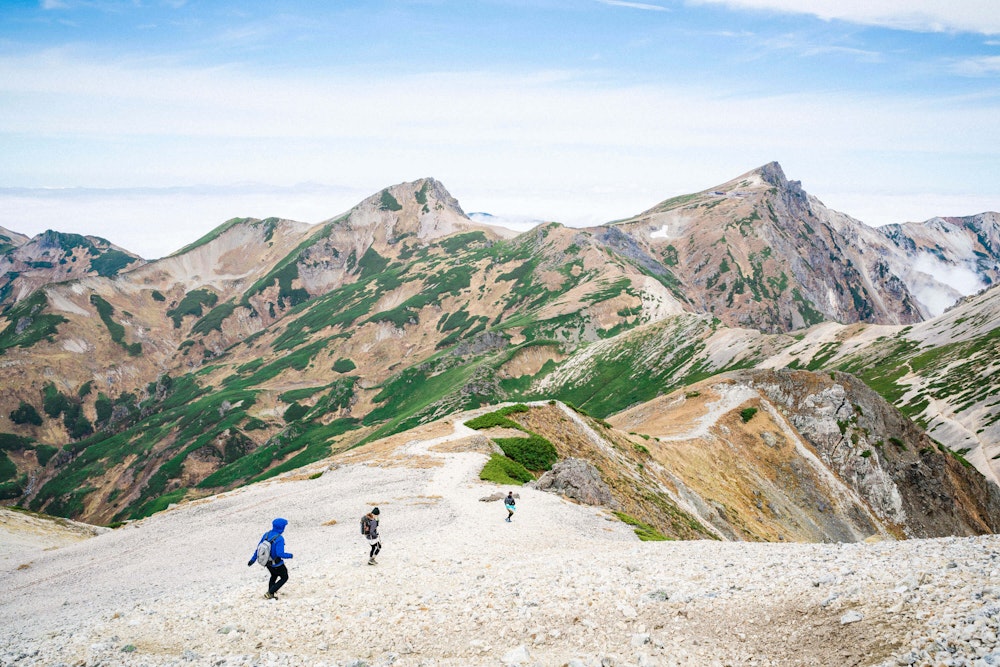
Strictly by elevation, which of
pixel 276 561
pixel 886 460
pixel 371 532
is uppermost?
pixel 276 561

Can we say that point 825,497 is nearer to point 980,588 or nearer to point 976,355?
point 980,588

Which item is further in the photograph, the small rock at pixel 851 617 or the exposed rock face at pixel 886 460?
the exposed rock face at pixel 886 460

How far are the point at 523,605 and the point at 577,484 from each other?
24.9 m

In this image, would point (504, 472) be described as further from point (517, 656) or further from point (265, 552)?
point (517, 656)

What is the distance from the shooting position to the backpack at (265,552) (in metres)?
19.6

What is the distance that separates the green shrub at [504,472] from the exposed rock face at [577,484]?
250 centimetres

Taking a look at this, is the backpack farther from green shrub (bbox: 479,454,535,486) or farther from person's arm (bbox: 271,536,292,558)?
green shrub (bbox: 479,454,535,486)

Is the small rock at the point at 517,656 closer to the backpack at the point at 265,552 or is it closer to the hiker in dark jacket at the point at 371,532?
the backpack at the point at 265,552

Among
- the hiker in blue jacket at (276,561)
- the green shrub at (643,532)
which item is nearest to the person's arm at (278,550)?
the hiker in blue jacket at (276,561)

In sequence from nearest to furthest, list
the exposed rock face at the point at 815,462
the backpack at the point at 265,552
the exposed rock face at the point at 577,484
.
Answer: the backpack at the point at 265,552 → the exposed rock face at the point at 577,484 → the exposed rock face at the point at 815,462

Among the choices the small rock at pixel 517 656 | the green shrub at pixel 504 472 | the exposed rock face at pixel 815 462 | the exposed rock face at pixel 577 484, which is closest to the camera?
the small rock at pixel 517 656

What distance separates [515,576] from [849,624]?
34.2 feet

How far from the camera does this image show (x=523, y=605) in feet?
58.0

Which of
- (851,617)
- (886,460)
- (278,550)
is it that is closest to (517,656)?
(851,617)
